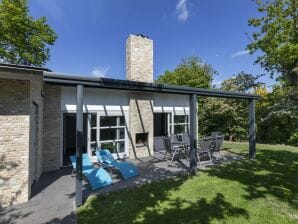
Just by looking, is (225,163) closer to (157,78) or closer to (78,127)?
(78,127)

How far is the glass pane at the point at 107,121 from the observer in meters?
9.34

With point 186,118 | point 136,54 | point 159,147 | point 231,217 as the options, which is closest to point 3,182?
point 231,217

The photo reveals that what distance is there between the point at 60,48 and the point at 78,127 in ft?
68.0

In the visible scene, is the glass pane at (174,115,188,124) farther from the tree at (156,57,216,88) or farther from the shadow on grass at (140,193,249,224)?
the tree at (156,57,216,88)

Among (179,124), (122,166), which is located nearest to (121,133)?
(122,166)

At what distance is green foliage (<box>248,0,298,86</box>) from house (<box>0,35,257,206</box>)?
7.69 meters

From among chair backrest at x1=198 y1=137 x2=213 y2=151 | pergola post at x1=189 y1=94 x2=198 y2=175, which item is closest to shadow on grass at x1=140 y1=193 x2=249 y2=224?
pergola post at x1=189 y1=94 x2=198 y2=175

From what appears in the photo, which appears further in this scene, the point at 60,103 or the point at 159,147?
the point at 159,147

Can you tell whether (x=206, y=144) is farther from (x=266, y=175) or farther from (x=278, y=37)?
(x=278, y=37)

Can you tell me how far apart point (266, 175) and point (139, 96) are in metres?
6.39

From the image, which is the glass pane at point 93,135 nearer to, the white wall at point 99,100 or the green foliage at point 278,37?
the white wall at point 99,100

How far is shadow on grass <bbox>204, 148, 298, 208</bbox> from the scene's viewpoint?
5.19 meters

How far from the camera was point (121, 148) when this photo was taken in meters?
9.93

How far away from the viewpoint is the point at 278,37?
15.2 m
